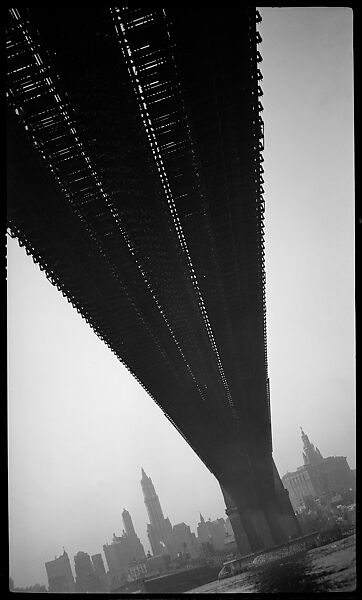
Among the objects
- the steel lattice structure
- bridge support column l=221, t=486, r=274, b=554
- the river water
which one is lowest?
the river water

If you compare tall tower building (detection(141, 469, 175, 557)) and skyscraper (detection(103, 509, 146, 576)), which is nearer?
skyscraper (detection(103, 509, 146, 576))

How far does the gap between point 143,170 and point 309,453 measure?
17047 cm

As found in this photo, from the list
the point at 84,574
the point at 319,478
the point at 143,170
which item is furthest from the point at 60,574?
the point at 319,478

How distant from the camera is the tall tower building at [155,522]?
163425 mm

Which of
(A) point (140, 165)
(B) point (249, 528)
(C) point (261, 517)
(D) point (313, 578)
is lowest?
(D) point (313, 578)

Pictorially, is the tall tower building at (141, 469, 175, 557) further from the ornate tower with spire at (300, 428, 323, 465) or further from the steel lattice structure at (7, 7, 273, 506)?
the steel lattice structure at (7, 7, 273, 506)

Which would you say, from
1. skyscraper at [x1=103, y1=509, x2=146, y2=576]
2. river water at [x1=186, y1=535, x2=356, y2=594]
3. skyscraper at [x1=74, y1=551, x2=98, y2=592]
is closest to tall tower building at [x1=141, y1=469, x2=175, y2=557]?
skyscraper at [x1=103, y1=509, x2=146, y2=576]

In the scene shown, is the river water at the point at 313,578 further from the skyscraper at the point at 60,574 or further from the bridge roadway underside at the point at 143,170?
the skyscraper at the point at 60,574

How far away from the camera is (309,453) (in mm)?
167375

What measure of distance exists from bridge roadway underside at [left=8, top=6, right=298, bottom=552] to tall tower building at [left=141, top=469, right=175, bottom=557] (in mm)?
148855

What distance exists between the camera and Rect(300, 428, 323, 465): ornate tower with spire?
164 meters

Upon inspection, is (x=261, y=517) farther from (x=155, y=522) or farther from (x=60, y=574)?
(x=155, y=522)

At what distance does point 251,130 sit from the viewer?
449 inches

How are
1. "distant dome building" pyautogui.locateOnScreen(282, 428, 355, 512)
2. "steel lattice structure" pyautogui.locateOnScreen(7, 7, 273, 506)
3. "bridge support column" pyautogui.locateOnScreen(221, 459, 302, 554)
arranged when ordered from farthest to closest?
"distant dome building" pyautogui.locateOnScreen(282, 428, 355, 512), "bridge support column" pyautogui.locateOnScreen(221, 459, 302, 554), "steel lattice structure" pyautogui.locateOnScreen(7, 7, 273, 506)
